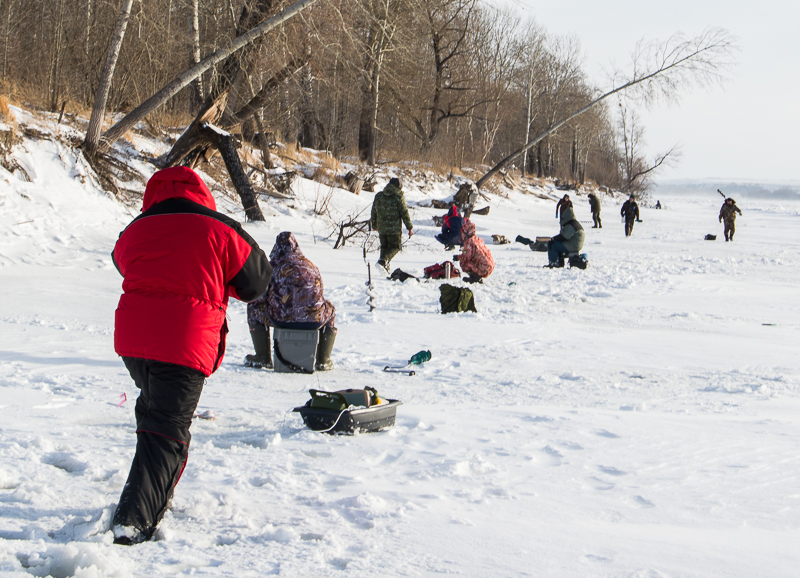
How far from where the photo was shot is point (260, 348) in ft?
18.6

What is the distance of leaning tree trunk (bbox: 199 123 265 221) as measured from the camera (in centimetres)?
1297

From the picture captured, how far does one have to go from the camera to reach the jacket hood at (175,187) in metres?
2.67

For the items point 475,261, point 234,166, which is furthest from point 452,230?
point 234,166

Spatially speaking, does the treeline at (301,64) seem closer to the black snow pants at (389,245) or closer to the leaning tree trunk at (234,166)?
the leaning tree trunk at (234,166)

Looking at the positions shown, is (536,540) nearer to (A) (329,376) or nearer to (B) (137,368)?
(B) (137,368)

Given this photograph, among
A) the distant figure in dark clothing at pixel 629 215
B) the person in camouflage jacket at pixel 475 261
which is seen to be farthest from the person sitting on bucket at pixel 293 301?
the distant figure in dark clothing at pixel 629 215

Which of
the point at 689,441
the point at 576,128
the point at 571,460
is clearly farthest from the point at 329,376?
the point at 576,128

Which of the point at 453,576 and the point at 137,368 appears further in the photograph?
the point at 137,368

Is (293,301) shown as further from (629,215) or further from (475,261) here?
(629,215)

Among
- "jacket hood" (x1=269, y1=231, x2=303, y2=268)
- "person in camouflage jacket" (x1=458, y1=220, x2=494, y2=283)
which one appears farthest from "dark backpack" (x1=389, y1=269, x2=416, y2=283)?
"jacket hood" (x1=269, y1=231, x2=303, y2=268)

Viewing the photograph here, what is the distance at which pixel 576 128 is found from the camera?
5456 cm

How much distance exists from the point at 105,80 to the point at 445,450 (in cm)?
1050

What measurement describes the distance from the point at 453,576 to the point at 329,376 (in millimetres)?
3277

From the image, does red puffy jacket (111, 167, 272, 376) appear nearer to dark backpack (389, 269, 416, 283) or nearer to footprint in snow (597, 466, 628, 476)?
footprint in snow (597, 466, 628, 476)
